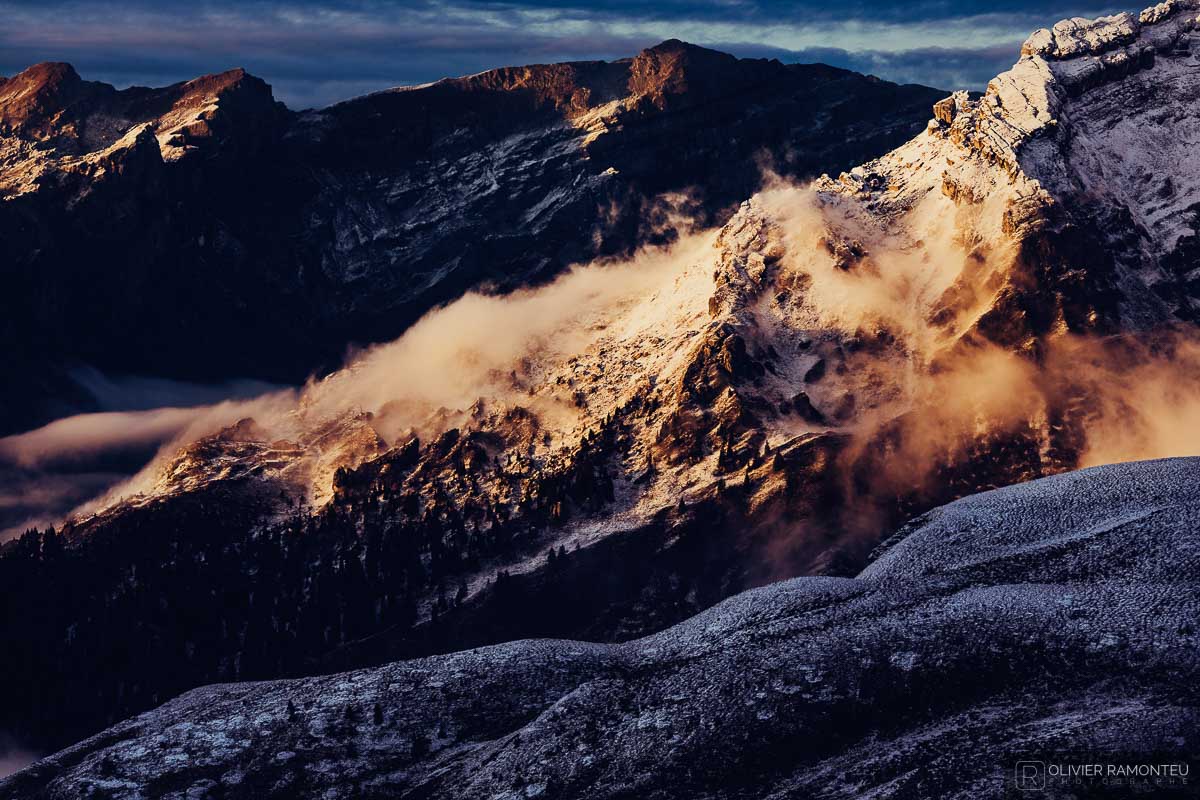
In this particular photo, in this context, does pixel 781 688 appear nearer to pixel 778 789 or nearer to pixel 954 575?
pixel 778 789

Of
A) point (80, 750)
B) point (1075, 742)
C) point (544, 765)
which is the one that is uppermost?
point (1075, 742)

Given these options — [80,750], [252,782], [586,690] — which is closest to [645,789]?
[586,690]

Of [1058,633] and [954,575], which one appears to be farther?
[954,575]

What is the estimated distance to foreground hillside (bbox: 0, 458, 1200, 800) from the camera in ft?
480

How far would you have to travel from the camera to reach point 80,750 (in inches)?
7421

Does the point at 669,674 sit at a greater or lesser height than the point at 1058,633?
lesser

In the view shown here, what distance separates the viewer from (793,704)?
162m

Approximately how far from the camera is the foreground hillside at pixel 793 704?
146375 mm

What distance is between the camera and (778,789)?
5896 inches

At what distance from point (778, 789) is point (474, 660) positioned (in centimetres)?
5277

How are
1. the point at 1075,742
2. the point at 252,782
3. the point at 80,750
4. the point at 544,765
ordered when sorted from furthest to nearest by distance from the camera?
the point at 80,750 → the point at 252,782 → the point at 544,765 → the point at 1075,742

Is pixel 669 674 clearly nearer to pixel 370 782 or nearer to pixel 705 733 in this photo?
pixel 705 733

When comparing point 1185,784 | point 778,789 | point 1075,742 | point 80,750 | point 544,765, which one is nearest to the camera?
point 1185,784

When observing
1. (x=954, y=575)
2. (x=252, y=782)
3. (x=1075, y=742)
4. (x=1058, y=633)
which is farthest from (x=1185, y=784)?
(x=252, y=782)
